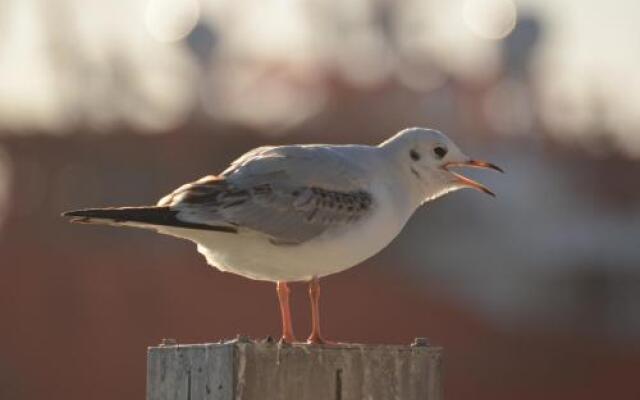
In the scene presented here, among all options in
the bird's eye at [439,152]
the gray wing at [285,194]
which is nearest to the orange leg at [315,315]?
the gray wing at [285,194]

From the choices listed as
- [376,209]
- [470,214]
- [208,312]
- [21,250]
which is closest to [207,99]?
[470,214]

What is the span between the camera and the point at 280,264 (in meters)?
5.68

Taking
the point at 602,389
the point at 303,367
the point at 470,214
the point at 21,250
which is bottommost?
the point at 303,367

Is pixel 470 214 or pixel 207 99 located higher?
pixel 207 99

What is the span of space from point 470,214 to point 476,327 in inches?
256

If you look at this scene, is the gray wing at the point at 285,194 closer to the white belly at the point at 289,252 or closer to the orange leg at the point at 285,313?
the white belly at the point at 289,252

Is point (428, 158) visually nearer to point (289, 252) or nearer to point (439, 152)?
point (439, 152)

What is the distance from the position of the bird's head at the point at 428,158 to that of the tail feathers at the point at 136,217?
73 centimetres

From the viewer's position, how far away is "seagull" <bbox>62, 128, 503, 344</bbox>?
5617mm

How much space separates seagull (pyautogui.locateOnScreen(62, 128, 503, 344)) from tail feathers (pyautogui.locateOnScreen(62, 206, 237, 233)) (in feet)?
0.04

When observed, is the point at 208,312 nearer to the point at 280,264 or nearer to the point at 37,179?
the point at 37,179

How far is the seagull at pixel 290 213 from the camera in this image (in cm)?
562

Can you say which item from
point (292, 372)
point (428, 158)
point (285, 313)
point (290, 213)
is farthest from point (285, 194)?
point (292, 372)

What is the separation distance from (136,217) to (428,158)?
127 centimetres
